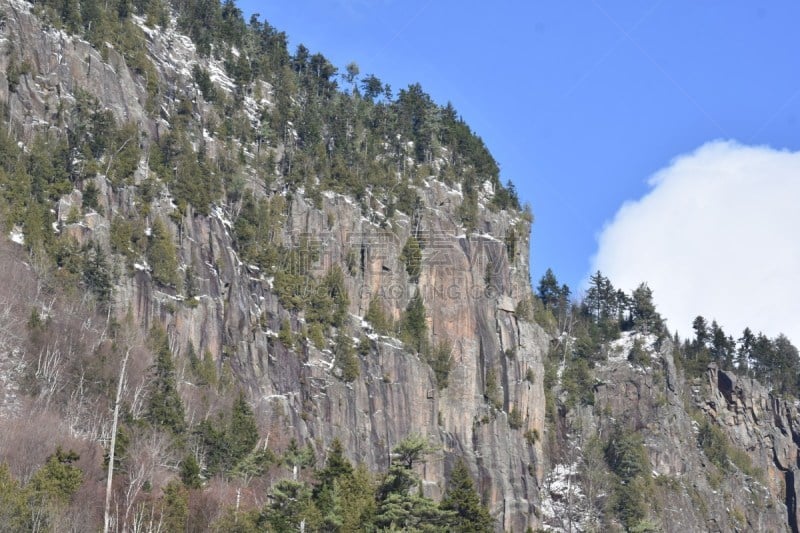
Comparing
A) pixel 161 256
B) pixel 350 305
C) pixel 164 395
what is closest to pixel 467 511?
pixel 164 395

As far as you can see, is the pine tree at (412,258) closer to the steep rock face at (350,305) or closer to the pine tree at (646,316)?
the steep rock face at (350,305)

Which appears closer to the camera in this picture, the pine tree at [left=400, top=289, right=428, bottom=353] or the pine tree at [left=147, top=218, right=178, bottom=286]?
the pine tree at [left=147, top=218, right=178, bottom=286]

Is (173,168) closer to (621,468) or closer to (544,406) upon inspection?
(544,406)

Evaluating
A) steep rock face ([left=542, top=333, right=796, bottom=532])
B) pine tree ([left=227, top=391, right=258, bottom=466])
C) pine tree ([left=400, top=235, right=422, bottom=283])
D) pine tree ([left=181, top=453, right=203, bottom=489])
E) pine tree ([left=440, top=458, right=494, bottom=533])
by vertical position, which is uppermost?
pine tree ([left=400, top=235, right=422, bottom=283])

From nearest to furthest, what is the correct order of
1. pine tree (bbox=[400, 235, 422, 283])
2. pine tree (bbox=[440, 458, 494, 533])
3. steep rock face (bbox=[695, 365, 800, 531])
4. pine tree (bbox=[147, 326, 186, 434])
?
1. pine tree (bbox=[440, 458, 494, 533])
2. pine tree (bbox=[147, 326, 186, 434])
3. pine tree (bbox=[400, 235, 422, 283])
4. steep rock face (bbox=[695, 365, 800, 531])

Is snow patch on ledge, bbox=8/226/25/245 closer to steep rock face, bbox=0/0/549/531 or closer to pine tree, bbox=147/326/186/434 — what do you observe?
steep rock face, bbox=0/0/549/531

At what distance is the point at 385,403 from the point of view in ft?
368

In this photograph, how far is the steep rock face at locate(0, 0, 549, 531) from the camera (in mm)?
101938

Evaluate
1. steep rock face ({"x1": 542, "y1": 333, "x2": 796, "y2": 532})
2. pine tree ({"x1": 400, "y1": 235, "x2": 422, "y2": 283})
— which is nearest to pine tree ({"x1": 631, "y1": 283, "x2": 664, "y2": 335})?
steep rock face ({"x1": 542, "y1": 333, "x2": 796, "y2": 532})

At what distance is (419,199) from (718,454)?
48710 mm

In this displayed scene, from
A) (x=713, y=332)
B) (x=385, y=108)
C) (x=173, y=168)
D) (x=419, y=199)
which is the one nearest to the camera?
(x=173, y=168)

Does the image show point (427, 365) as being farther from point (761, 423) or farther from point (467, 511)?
point (761, 423)

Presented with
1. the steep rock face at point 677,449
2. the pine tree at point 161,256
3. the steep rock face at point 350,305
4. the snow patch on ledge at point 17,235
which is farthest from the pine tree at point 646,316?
the snow patch on ledge at point 17,235

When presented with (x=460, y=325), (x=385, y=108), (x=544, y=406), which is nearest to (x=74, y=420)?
(x=460, y=325)
